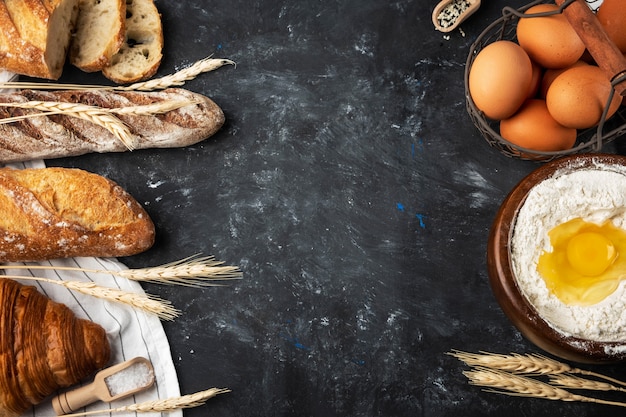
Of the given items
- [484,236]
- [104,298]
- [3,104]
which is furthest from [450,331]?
[3,104]

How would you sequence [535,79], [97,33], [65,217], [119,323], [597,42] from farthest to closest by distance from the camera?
[97,33] < [119,323] < [65,217] < [535,79] < [597,42]

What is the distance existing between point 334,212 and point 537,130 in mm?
758

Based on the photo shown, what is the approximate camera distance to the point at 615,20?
2.05 metres

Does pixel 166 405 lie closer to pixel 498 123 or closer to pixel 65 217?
pixel 65 217

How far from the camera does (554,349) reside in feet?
6.57

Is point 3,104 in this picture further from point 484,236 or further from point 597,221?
point 597,221

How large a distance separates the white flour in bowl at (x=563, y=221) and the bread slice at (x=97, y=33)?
157 centimetres

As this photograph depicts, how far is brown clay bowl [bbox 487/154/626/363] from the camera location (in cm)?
190

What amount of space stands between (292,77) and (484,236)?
92 centimetres

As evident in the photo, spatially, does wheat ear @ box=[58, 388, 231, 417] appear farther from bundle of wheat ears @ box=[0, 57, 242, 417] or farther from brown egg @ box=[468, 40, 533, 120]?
brown egg @ box=[468, 40, 533, 120]

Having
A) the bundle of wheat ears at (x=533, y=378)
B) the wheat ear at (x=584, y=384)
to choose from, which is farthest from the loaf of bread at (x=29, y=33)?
the wheat ear at (x=584, y=384)

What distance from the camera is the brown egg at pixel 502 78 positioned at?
201 centimetres

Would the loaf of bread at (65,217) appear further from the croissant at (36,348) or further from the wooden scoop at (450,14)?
the wooden scoop at (450,14)

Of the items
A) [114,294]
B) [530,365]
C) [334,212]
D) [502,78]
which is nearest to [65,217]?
[114,294]
